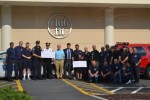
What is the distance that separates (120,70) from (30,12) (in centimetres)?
780

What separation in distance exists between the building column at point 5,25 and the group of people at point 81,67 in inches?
160

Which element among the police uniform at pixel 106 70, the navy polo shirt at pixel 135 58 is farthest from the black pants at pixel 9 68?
the navy polo shirt at pixel 135 58

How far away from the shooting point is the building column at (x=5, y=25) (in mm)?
22500

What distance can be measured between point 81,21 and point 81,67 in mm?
5705

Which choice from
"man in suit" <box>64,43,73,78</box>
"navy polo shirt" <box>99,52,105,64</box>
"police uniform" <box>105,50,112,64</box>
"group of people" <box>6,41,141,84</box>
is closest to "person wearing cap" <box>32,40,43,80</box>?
"group of people" <box>6,41,141,84</box>

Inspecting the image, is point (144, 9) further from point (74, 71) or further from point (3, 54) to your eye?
point (3, 54)

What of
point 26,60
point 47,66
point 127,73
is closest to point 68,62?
point 47,66

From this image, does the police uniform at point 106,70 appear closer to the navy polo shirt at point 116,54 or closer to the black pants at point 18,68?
the navy polo shirt at point 116,54

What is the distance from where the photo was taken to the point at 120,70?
1764cm

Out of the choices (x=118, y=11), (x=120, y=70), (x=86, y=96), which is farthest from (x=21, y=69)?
(x=118, y=11)

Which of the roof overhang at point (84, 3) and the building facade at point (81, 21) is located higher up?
the roof overhang at point (84, 3)

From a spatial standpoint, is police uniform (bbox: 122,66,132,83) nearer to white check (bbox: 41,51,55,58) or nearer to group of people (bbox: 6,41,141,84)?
group of people (bbox: 6,41,141,84)

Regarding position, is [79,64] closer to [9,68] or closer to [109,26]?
[9,68]

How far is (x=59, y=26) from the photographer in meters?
23.7
